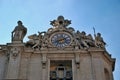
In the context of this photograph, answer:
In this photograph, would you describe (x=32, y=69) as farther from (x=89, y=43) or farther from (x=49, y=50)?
(x=89, y=43)

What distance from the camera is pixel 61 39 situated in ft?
83.4

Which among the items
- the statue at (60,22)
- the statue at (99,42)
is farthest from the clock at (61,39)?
Answer: the statue at (99,42)

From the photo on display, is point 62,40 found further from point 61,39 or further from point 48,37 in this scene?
point 48,37

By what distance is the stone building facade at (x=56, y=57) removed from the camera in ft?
76.3

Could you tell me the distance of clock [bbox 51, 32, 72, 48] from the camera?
2516 cm

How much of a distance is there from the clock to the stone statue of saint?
2078 millimetres

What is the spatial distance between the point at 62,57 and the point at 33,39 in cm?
276

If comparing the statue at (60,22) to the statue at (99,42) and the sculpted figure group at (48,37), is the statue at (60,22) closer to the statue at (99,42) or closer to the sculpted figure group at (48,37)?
the sculpted figure group at (48,37)

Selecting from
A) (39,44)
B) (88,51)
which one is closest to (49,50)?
(39,44)

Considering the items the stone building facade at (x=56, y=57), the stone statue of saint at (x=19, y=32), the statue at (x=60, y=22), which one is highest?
the statue at (x=60, y=22)

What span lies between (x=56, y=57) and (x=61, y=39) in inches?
Result: 66.9

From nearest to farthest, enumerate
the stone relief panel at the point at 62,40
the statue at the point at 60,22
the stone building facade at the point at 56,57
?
the stone building facade at the point at 56,57 → the stone relief panel at the point at 62,40 → the statue at the point at 60,22

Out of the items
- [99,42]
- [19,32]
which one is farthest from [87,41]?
[19,32]

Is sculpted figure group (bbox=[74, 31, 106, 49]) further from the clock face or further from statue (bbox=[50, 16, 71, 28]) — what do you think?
statue (bbox=[50, 16, 71, 28])
